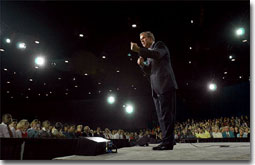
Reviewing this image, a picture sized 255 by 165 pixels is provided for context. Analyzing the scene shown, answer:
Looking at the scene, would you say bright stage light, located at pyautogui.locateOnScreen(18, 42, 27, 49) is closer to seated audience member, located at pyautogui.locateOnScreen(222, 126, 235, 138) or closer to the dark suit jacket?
the dark suit jacket

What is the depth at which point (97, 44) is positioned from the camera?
6.95 m

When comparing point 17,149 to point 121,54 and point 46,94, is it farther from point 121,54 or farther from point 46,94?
point 46,94

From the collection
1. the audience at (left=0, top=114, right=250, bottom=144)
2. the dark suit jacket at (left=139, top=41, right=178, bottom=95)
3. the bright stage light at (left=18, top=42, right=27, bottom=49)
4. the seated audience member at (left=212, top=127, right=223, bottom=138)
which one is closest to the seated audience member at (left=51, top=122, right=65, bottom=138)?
the audience at (left=0, top=114, right=250, bottom=144)

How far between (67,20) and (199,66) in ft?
17.4

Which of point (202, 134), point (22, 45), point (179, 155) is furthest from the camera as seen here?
point (202, 134)

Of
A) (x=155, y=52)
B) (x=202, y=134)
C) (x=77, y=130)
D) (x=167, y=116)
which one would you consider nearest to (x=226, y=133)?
(x=202, y=134)

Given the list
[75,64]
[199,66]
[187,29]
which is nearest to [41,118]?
[75,64]

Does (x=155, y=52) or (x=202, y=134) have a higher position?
(x=155, y=52)

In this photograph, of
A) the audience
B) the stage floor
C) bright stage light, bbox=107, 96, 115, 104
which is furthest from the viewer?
bright stage light, bbox=107, 96, 115, 104

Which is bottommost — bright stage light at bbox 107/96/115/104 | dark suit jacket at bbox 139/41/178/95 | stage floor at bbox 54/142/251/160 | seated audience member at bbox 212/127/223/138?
seated audience member at bbox 212/127/223/138

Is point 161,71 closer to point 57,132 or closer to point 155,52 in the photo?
point 155,52

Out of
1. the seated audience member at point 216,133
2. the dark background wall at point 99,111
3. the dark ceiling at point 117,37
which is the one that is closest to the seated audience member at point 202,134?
the seated audience member at point 216,133

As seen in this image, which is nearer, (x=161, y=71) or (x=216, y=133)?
(x=161, y=71)

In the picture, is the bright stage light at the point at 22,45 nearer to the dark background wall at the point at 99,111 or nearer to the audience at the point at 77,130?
the audience at the point at 77,130
